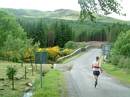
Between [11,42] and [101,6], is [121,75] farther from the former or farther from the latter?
[11,42]

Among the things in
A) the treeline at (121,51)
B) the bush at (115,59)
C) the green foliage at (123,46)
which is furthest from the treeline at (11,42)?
the green foliage at (123,46)

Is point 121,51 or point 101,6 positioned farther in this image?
point 121,51

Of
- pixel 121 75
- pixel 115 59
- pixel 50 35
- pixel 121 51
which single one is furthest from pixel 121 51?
pixel 50 35

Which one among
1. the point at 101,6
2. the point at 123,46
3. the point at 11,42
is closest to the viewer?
the point at 101,6

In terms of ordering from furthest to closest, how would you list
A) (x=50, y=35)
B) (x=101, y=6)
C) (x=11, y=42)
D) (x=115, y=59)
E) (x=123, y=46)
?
1. (x=50, y=35)
2. (x=11, y=42)
3. (x=115, y=59)
4. (x=123, y=46)
5. (x=101, y=6)

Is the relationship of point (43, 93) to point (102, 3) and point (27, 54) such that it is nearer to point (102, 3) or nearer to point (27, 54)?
point (102, 3)

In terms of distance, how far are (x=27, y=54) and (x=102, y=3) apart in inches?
2816

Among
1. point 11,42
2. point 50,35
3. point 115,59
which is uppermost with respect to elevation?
point 115,59

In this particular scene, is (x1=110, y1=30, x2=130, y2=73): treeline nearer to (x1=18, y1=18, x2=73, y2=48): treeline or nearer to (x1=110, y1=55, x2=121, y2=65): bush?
(x1=110, y1=55, x2=121, y2=65): bush

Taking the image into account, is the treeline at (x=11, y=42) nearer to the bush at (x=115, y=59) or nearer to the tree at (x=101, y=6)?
the bush at (x=115, y=59)

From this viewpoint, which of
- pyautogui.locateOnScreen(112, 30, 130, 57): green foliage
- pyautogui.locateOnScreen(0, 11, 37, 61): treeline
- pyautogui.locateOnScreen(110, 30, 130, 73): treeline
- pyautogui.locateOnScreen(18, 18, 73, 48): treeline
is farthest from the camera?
pyautogui.locateOnScreen(18, 18, 73, 48): treeline

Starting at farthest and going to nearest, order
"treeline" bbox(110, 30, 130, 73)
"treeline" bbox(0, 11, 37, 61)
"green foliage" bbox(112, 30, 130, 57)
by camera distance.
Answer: "treeline" bbox(0, 11, 37, 61), "green foliage" bbox(112, 30, 130, 57), "treeline" bbox(110, 30, 130, 73)

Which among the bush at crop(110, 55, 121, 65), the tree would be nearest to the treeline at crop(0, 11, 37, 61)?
the bush at crop(110, 55, 121, 65)

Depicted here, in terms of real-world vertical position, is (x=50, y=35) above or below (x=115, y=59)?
below
